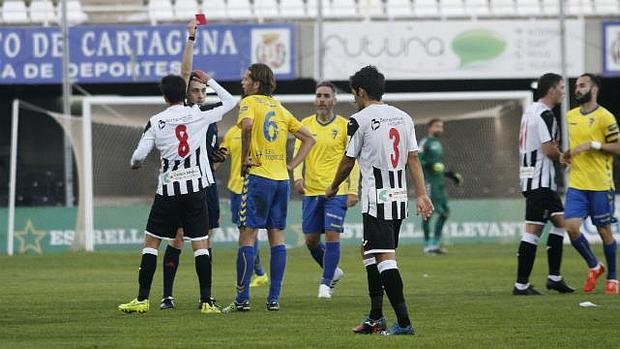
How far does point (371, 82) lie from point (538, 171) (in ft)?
14.5

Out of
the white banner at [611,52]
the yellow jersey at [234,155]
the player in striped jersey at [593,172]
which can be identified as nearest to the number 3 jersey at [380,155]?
the player in striped jersey at [593,172]

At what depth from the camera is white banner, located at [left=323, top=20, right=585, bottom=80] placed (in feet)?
106

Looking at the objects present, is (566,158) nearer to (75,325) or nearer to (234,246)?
(75,325)

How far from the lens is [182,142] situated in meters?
12.2

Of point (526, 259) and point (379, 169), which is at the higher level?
point (379, 169)

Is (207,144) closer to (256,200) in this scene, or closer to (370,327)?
(256,200)

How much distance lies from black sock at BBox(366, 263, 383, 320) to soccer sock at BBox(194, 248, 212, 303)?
2.11m

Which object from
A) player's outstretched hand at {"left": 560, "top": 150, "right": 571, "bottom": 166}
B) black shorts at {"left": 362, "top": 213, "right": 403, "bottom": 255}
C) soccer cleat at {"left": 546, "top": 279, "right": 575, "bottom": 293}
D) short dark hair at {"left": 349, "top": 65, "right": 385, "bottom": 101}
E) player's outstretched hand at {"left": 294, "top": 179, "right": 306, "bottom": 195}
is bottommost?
soccer cleat at {"left": 546, "top": 279, "right": 575, "bottom": 293}

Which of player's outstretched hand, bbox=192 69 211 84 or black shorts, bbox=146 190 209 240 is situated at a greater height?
player's outstretched hand, bbox=192 69 211 84

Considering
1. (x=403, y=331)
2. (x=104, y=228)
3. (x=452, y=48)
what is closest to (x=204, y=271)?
(x=403, y=331)

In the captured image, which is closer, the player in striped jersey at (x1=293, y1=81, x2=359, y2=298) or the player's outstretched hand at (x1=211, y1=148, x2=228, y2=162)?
the player's outstretched hand at (x1=211, y1=148, x2=228, y2=162)

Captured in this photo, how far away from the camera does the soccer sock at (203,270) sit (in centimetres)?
1224

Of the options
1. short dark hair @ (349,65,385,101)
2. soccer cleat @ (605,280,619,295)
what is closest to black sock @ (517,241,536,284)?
soccer cleat @ (605,280,619,295)

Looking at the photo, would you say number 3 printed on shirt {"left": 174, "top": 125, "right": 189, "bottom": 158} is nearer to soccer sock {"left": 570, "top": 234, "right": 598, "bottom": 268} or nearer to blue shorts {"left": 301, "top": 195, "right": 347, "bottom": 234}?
blue shorts {"left": 301, "top": 195, "right": 347, "bottom": 234}
